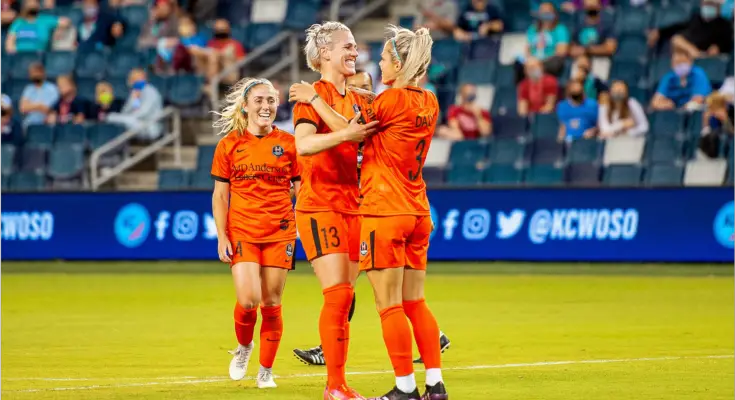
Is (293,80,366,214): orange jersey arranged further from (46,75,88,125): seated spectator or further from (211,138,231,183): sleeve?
(46,75,88,125): seated spectator

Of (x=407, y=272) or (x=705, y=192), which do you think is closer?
(x=407, y=272)

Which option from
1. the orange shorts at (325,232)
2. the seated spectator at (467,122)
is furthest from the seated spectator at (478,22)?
the orange shorts at (325,232)

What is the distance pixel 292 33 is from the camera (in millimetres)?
24656

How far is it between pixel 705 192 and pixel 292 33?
918cm

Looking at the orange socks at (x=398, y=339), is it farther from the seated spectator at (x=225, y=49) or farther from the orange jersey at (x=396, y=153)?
the seated spectator at (x=225, y=49)

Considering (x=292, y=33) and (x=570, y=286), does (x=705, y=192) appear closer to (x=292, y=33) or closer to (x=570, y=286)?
(x=570, y=286)

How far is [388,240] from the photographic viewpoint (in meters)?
7.51

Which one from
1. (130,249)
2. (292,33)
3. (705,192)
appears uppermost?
(292,33)

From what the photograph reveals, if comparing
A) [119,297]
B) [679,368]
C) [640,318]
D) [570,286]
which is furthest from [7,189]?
[679,368]

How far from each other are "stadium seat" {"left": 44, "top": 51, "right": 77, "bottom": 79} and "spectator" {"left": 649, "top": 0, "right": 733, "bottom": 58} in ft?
37.6

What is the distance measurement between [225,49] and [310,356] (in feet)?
48.5

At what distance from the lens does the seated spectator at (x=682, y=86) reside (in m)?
19.8

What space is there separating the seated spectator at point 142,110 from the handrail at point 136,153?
0.34 feet

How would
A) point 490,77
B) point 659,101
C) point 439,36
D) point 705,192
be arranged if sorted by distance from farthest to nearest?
point 439,36 → point 490,77 → point 659,101 → point 705,192
